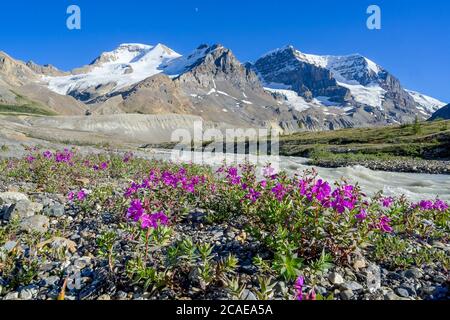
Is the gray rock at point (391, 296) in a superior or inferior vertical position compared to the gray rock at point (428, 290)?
superior

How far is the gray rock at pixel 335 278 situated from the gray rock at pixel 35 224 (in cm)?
596

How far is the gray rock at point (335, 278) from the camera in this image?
18.5ft

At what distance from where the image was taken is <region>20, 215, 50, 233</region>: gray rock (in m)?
8.16

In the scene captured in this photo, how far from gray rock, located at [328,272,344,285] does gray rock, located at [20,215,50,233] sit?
5.96 metres

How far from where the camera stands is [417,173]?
31.2 m

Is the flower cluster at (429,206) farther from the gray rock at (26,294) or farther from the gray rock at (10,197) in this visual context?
the gray rock at (10,197)

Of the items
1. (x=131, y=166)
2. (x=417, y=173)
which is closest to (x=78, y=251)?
(x=131, y=166)

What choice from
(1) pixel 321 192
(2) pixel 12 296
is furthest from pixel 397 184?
(2) pixel 12 296

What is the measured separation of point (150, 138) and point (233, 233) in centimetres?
19502

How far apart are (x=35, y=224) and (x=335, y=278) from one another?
639 centimetres

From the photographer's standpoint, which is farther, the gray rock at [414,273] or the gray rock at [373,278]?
the gray rock at [414,273]

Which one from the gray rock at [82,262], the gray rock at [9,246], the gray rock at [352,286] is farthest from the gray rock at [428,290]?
the gray rock at [9,246]

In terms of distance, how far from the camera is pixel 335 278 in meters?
5.69
